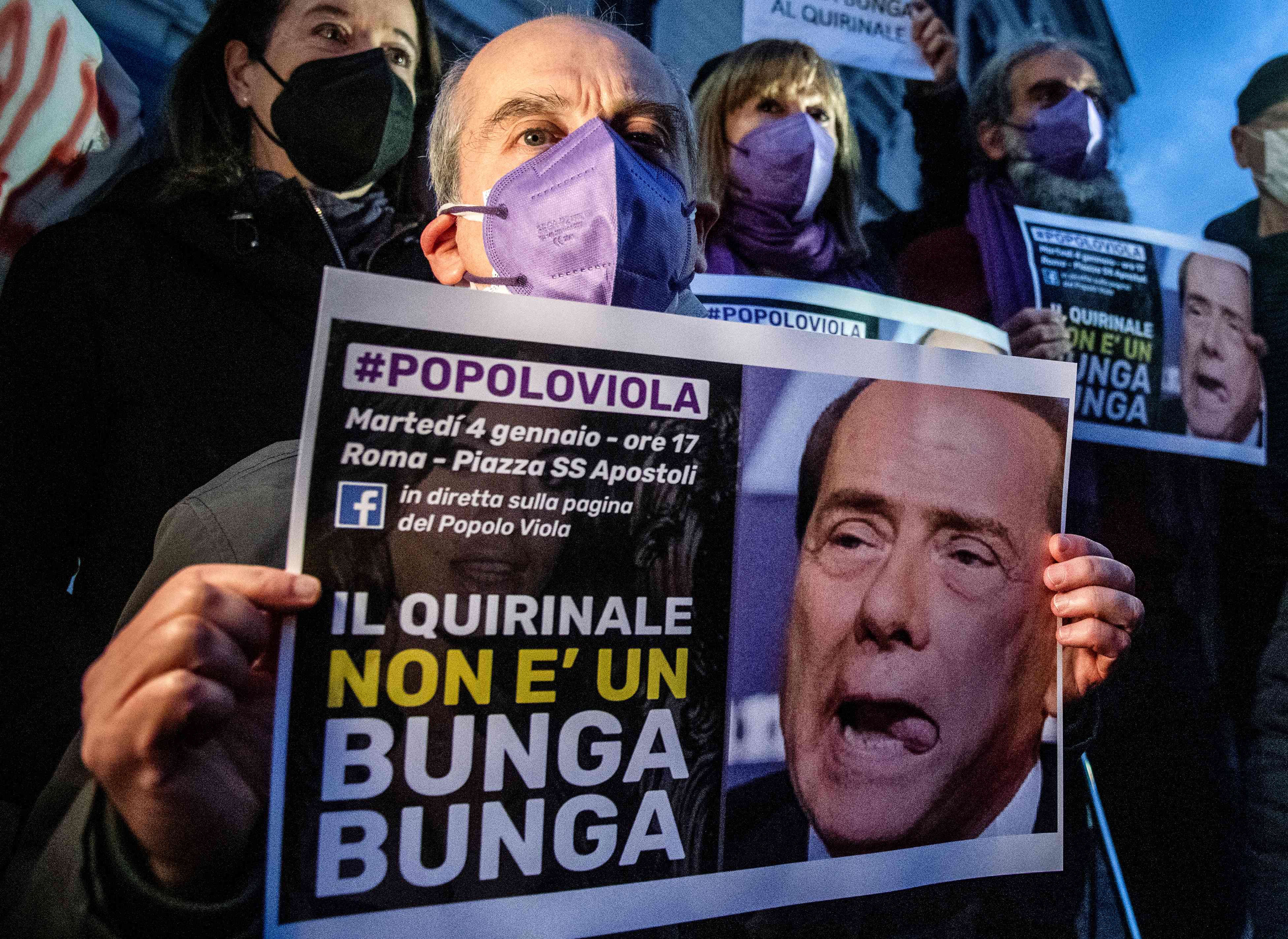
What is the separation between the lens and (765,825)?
2.45 feet

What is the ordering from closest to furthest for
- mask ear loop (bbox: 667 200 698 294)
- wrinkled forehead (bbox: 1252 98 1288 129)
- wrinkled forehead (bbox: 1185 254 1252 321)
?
mask ear loop (bbox: 667 200 698 294) < wrinkled forehead (bbox: 1185 254 1252 321) < wrinkled forehead (bbox: 1252 98 1288 129)

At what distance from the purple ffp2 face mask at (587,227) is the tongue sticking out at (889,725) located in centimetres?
49

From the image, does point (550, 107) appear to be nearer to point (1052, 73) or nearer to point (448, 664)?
point (448, 664)

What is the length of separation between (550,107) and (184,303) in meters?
0.73

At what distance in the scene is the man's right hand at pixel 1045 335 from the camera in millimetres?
1870

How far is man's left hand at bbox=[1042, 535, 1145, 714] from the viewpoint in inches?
34.4

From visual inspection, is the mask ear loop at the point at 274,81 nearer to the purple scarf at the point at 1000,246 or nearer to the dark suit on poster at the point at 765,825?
the dark suit on poster at the point at 765,825

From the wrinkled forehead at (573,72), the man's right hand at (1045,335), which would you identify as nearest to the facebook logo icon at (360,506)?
the wrinkled forehead at (573,72)

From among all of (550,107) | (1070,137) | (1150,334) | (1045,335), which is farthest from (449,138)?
(1070,137)

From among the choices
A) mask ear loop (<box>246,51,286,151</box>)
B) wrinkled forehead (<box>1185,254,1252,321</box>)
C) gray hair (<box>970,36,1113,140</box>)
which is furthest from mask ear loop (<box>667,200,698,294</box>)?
gray hair (<box>970,36,1113,140</box>)

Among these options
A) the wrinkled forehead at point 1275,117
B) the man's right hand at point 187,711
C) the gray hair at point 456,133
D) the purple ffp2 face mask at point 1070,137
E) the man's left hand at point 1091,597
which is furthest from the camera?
the wrinkled forehead at point 1275,117

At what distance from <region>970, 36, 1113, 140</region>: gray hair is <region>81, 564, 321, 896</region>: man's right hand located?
238 cm

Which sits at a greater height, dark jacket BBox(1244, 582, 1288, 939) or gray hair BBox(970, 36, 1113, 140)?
gray hair BBox(970, 36, 1113, 140)

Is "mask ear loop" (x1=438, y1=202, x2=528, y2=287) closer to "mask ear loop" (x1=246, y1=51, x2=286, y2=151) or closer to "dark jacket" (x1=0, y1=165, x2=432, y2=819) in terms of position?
"dark jacket" (x1=0, y1=165, x2=432, y2=819)
